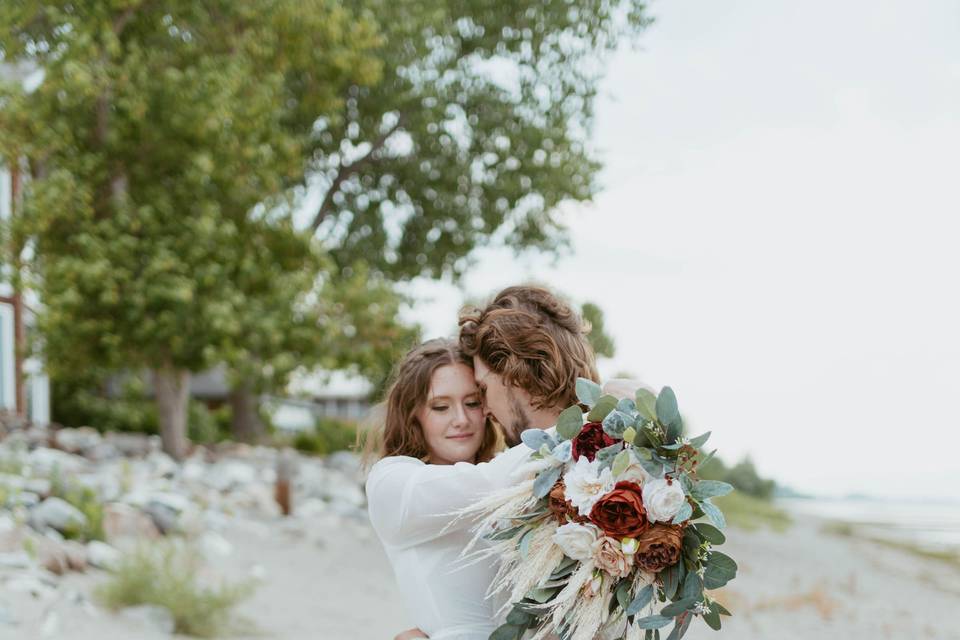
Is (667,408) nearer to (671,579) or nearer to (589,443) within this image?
(589,443)

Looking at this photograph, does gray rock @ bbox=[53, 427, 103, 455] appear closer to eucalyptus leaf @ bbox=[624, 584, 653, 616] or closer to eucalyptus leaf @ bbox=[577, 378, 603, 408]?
eucalyptus leaf @ bbox=[577, 378, 603, 408]

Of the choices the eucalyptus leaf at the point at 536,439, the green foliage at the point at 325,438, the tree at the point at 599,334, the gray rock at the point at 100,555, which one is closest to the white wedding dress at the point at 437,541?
the eucalyptus leaf at the point at 536,439

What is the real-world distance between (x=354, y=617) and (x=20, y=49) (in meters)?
8.23

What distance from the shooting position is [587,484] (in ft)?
8.34

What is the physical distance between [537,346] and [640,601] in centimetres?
77

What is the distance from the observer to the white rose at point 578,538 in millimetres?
2520

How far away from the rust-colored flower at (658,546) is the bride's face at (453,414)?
87 centimetres

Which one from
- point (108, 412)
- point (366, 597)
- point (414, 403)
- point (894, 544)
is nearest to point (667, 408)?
point (414, 403)

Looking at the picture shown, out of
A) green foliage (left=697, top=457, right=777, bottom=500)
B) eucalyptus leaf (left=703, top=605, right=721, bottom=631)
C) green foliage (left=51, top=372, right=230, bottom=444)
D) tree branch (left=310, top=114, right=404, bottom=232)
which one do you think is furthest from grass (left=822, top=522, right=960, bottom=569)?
eucalyptus leaf (left=703, top=605, right=721, bottom=631)

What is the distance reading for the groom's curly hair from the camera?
9.71ft

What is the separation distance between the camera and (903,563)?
790 inches

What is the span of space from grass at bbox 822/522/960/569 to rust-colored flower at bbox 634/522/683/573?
20.4m

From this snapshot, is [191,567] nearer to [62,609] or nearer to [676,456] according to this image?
[62,609]

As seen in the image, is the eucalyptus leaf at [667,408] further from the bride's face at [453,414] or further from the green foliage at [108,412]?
the green foliage at [108,412]
